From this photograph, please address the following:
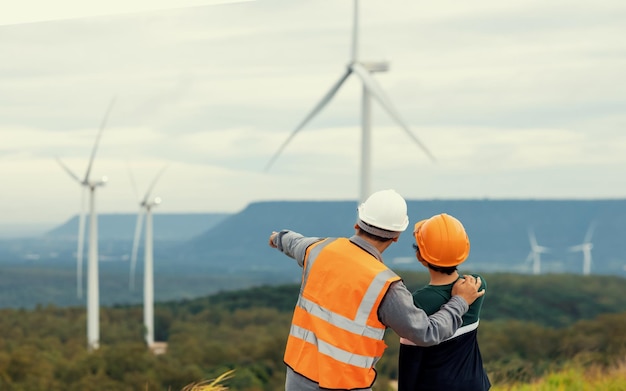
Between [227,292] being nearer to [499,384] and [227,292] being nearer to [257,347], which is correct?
[257,347]

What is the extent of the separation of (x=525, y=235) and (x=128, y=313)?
11552 cm

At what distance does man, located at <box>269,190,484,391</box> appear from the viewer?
4035 millimetres

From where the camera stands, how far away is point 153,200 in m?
39.8

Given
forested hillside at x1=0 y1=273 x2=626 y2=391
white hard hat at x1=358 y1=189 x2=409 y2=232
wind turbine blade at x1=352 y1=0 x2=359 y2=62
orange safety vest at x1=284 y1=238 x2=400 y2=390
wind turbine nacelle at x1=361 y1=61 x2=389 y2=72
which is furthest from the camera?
forested hillside at x1=0 y1=273 x2=626 y2=391

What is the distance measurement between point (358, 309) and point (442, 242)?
20.0 inches

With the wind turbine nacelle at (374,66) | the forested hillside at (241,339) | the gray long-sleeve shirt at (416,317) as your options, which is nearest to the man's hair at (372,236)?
the gray long-sleeve shirt at (416,317)

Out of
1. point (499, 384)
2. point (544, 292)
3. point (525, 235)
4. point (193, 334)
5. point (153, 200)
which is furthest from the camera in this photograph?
point (525, 235)

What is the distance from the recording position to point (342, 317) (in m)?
4.13

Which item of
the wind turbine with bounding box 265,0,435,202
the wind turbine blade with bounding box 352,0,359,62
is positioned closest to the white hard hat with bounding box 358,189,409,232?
the wind turbine with bounding box 265,0,435,202

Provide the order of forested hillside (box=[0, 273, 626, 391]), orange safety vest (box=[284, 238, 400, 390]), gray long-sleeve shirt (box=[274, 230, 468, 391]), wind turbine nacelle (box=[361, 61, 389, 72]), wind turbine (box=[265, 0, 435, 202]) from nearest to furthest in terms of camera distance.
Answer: gray long-sleeve shirt (box=[274, 230, 468, 391]) < orange safety vest (box=[284, 238, 400, 390]) < wind turbine (box=[265, 0, 435, 202]) < wind turbine nacelle (box=[361, 61, 389, 72]) < forested hillside (box=[0, 273, 626, 391])

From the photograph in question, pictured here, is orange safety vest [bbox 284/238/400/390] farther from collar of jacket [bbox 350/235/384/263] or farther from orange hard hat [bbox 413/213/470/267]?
orange hard hat [bbox 413/213/470/267]

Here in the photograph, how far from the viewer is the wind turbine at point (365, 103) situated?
20469 millimetres

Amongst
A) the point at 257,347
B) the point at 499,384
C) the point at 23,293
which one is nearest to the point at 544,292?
the point at 257,347

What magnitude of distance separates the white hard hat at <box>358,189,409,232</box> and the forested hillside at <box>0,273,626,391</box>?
274cm
